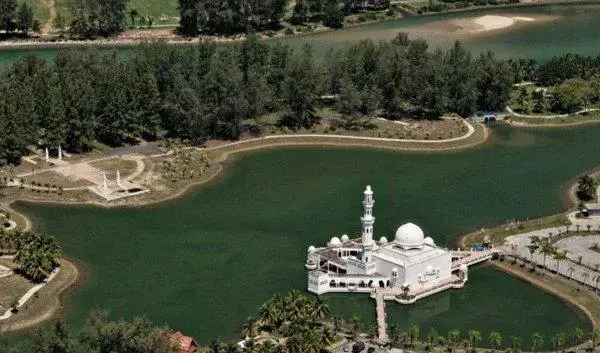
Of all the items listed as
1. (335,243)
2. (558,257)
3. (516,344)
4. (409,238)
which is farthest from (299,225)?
(516,344)

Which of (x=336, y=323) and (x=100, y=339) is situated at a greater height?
(x=100, y=339)

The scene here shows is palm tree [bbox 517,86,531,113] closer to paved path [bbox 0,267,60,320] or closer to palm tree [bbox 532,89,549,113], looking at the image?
palm tree [bbox 532,89,549,113]

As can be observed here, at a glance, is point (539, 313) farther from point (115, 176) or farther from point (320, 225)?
point (115, 176)

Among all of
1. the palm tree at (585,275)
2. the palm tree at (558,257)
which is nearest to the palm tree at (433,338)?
the palm tree at (585,275)

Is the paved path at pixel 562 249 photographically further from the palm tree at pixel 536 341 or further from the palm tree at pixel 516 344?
the palm tree at pixel 516 344

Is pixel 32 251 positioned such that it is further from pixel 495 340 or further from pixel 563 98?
pixel 563 98

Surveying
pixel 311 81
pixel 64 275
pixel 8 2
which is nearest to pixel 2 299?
pixel 64 275
